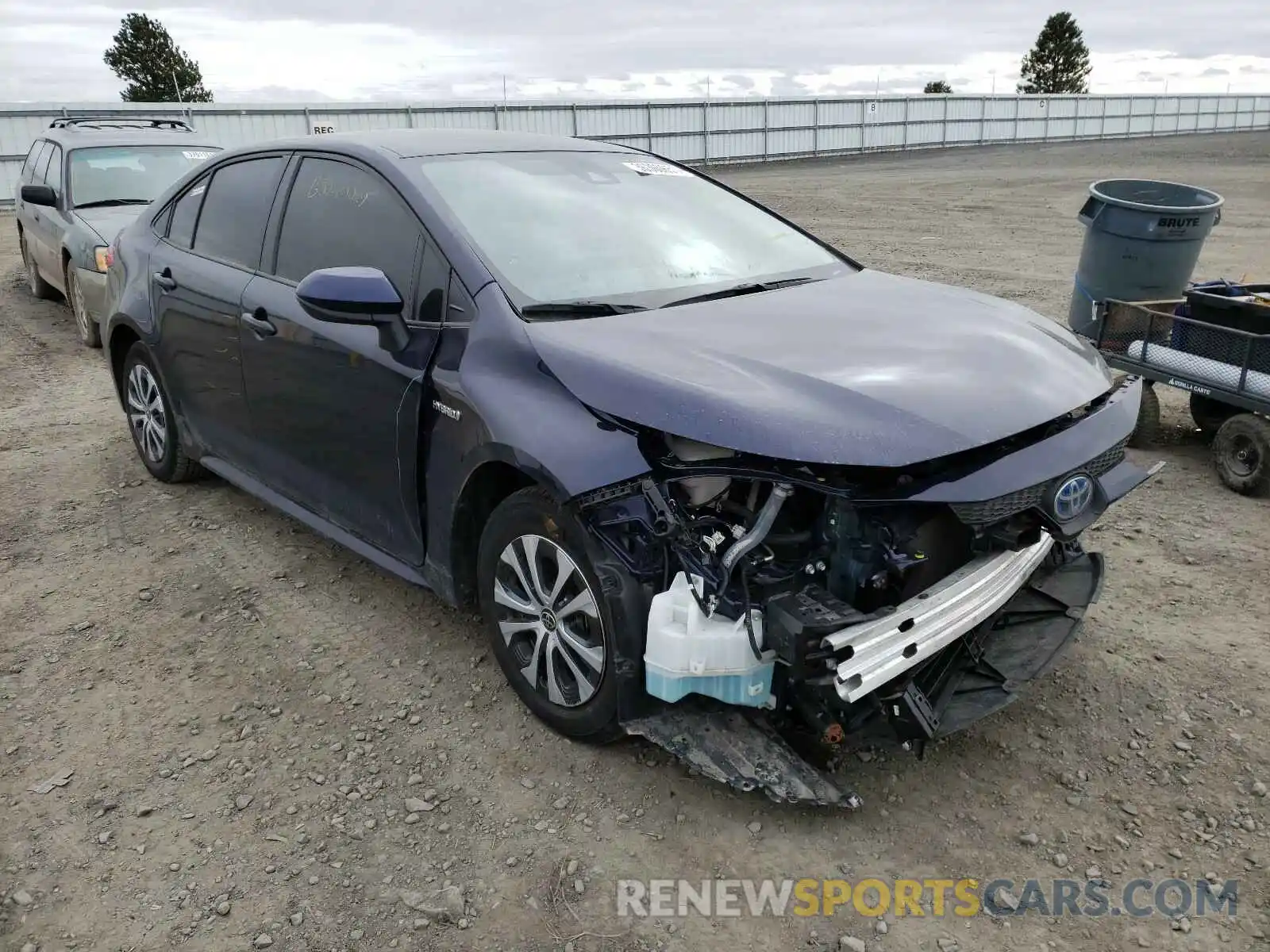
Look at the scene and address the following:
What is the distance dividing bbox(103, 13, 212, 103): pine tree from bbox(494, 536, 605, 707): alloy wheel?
50913 mm

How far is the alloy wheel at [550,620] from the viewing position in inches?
112

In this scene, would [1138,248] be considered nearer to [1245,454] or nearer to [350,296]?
[1245,454]

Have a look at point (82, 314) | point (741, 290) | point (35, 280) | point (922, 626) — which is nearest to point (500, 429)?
point (741, 290)

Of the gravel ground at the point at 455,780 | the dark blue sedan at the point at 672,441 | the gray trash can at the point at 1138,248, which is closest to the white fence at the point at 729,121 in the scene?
the gray trash can at the point at 1138,248

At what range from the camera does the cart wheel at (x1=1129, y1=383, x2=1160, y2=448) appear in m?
5.61

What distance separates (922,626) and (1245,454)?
3.41 m

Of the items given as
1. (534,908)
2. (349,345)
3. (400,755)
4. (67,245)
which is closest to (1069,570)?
(534,908)

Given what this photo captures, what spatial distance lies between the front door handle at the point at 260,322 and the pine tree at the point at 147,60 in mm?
49370

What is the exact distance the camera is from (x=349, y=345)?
11.3 ft

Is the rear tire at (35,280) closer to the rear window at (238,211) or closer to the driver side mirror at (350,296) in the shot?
the rear window at (238,211)

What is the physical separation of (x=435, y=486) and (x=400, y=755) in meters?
0.85

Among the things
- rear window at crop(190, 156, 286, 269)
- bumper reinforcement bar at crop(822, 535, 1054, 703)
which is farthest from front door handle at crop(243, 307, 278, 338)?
bumper reinforcement bar at crop(822, 535, 1054, 703)

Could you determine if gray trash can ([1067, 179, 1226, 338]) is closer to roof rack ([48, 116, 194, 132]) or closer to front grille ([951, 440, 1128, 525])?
front grille ([951, 440, 1128, 525])

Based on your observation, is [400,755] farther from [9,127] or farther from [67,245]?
[9,127]
